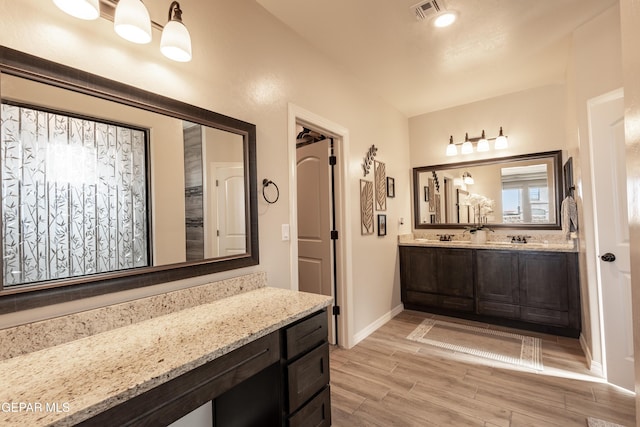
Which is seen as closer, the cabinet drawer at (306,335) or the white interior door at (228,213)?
the cabinet drawer at (306,335)

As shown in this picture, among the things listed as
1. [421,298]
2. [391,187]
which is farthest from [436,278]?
[391,187]

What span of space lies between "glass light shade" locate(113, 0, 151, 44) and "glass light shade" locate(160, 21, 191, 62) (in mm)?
91

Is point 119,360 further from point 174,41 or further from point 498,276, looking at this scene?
point 498,276

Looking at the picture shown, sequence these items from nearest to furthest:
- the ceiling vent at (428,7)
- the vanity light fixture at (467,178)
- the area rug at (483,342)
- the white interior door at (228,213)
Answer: the white interior door at (228,213), the ceiling vent at (428,7), the area rug at (483,342), the vanity light fixture at (467,178)

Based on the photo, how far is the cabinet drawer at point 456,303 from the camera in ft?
11.2

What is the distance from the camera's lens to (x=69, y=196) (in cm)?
112

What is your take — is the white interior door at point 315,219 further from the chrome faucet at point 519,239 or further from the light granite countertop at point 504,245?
the chrome faucet at point 519,239

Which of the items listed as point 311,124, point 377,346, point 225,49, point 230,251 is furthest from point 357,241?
point 225,49

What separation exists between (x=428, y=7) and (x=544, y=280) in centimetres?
288

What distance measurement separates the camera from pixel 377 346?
2875 millimetres

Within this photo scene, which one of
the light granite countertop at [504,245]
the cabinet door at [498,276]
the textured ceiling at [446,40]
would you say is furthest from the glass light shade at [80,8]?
the cabinet door at [498,276]

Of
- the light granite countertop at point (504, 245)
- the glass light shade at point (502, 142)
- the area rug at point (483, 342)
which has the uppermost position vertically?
the glass light shade at point (502, 142)

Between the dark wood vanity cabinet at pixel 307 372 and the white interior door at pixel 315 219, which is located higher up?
the white interior door at pixel 315 219

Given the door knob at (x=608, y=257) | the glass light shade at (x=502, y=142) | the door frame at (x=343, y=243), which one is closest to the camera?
the door knob at (x=608, y=257)
